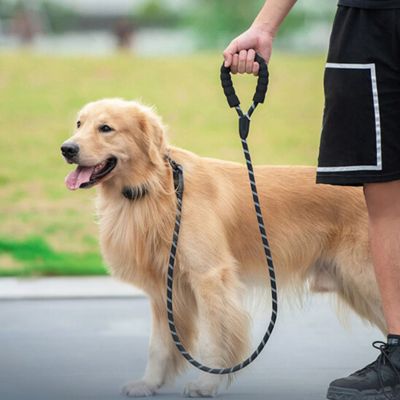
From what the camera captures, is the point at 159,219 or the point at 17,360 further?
the point at 17,360

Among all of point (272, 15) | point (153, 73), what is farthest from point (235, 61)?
point (153, 73)

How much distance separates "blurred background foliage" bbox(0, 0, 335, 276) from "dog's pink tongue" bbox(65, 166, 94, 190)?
6.46 metres

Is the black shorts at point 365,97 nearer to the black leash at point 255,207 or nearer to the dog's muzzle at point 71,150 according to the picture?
the black leash at point 255,207

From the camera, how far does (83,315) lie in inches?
201

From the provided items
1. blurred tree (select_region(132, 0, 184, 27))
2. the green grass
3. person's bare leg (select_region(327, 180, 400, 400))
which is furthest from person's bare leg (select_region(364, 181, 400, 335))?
blurred tree (select_region(132, 0, 184, 27))

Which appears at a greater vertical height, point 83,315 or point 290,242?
point 290,242

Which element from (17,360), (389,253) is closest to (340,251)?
(389,253)

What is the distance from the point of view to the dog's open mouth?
373 centimetres

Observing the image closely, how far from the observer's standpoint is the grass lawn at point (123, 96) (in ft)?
Result: 30.9

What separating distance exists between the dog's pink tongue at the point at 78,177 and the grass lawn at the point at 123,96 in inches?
181

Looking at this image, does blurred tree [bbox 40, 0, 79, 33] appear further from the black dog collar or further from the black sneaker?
the black sneaker

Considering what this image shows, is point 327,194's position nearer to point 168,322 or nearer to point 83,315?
point 168,322

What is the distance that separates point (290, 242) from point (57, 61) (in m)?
9.86

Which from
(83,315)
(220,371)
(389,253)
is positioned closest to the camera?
(389,253)
